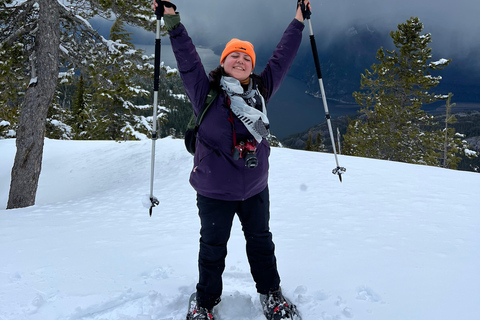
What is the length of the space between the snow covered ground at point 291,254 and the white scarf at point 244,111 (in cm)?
152

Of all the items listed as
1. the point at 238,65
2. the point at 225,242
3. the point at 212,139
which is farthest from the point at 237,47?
the point at 225,242

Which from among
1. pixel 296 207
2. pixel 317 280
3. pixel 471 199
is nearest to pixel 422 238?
pixel 317 280

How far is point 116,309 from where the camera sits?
2504 mm

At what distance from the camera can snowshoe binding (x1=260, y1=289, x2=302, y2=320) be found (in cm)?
238

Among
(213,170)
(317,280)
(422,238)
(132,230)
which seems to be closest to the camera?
(213,170)

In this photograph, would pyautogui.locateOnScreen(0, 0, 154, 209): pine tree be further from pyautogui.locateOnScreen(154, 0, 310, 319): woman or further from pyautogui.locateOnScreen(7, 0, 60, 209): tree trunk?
pyautogui.locateOnScreen(154, 0, 310, 319): woman

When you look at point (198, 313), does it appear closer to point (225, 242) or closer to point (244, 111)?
point (225, 242)

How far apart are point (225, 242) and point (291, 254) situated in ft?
5.13

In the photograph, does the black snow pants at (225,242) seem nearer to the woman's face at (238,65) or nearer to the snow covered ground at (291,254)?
the snow covered ground at (291,254)

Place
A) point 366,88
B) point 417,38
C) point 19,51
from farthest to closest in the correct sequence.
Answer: point 366,88, point 417,38, point 19,51

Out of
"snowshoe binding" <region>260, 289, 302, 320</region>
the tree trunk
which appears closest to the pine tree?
the tree trunk

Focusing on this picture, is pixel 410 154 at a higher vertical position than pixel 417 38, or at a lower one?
lower

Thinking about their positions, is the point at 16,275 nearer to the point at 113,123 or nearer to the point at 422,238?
the point at 422,238

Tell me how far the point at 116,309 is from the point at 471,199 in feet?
21.6
